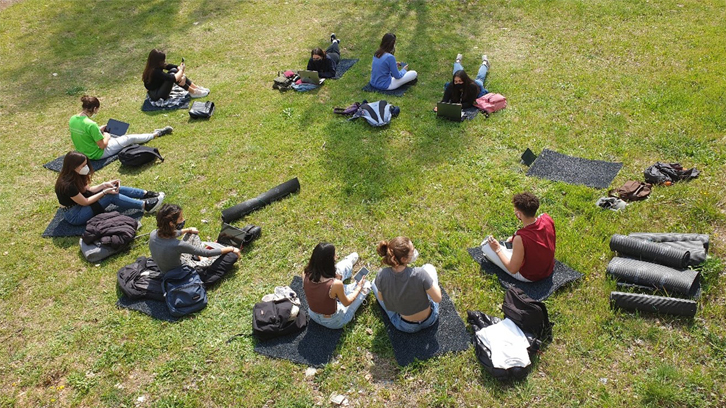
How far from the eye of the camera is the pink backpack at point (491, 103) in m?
9.99

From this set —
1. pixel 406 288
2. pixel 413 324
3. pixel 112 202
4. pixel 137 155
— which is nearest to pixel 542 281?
pixel 413 324

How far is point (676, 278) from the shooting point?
552 centimetres

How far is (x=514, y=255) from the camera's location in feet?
19.2

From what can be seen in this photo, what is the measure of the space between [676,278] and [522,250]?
6.10 ft

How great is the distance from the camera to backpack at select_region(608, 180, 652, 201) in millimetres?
7148

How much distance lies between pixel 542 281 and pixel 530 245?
648 mm

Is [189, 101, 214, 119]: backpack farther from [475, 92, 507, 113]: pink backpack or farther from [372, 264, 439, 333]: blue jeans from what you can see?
[372, 264, 439, 333]: blue jeans

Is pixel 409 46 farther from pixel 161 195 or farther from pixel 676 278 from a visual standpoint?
pixel 676 278

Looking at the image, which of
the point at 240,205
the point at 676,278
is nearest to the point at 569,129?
the point at 676,278

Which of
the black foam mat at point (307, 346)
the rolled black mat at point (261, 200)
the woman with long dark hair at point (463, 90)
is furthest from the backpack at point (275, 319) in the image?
the woman with long dark hair at point (463, 90)

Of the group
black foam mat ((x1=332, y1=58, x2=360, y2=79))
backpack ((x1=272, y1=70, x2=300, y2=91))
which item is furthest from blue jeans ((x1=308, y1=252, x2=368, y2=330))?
black foam mat ((x1=332, y1=58, x2=360, y2=79))

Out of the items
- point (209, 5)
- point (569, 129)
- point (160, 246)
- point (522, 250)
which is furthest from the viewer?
point (209, 5)

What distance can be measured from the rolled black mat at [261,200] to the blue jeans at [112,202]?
72.8 inches

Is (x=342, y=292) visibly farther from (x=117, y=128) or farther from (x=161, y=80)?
(x=161, y=80)
